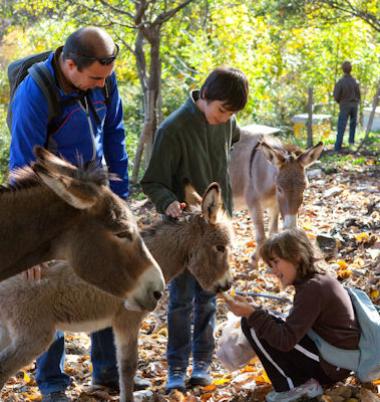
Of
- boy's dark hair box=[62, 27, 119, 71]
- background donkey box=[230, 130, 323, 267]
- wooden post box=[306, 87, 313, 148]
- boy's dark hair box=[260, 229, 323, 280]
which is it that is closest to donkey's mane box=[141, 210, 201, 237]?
boy's dark hair box=[260, 229, 323, 280]

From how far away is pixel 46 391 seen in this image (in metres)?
4.76

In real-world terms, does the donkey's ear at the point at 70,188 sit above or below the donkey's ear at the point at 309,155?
above

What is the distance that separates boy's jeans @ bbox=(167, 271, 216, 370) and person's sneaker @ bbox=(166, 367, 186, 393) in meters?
0.02

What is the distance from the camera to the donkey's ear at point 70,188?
3.30m

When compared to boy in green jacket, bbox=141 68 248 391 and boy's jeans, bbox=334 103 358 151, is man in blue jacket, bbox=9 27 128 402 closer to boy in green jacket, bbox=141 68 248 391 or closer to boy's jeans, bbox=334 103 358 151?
boy in green jacket, bbox=141 68 248 391

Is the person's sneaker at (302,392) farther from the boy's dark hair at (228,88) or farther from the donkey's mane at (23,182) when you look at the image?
the donkey's mane at (23,182)

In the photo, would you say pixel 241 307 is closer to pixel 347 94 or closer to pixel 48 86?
pixel 48 86

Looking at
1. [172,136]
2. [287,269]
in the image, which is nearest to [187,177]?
[172,136]

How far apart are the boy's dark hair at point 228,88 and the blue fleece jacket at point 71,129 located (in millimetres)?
691

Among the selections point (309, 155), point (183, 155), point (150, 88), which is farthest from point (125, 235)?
point (150, 88)

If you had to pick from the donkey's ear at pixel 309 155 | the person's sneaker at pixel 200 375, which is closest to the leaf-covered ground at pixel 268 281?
the person's sneaker at pixel 200 375

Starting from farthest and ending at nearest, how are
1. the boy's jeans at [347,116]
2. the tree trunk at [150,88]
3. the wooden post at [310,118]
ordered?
the boy's jeans at [347,116], the wooden post at [310,118], the tree trunk at [150,88]

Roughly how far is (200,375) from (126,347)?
74cm

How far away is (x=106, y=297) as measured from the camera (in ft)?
15.9
